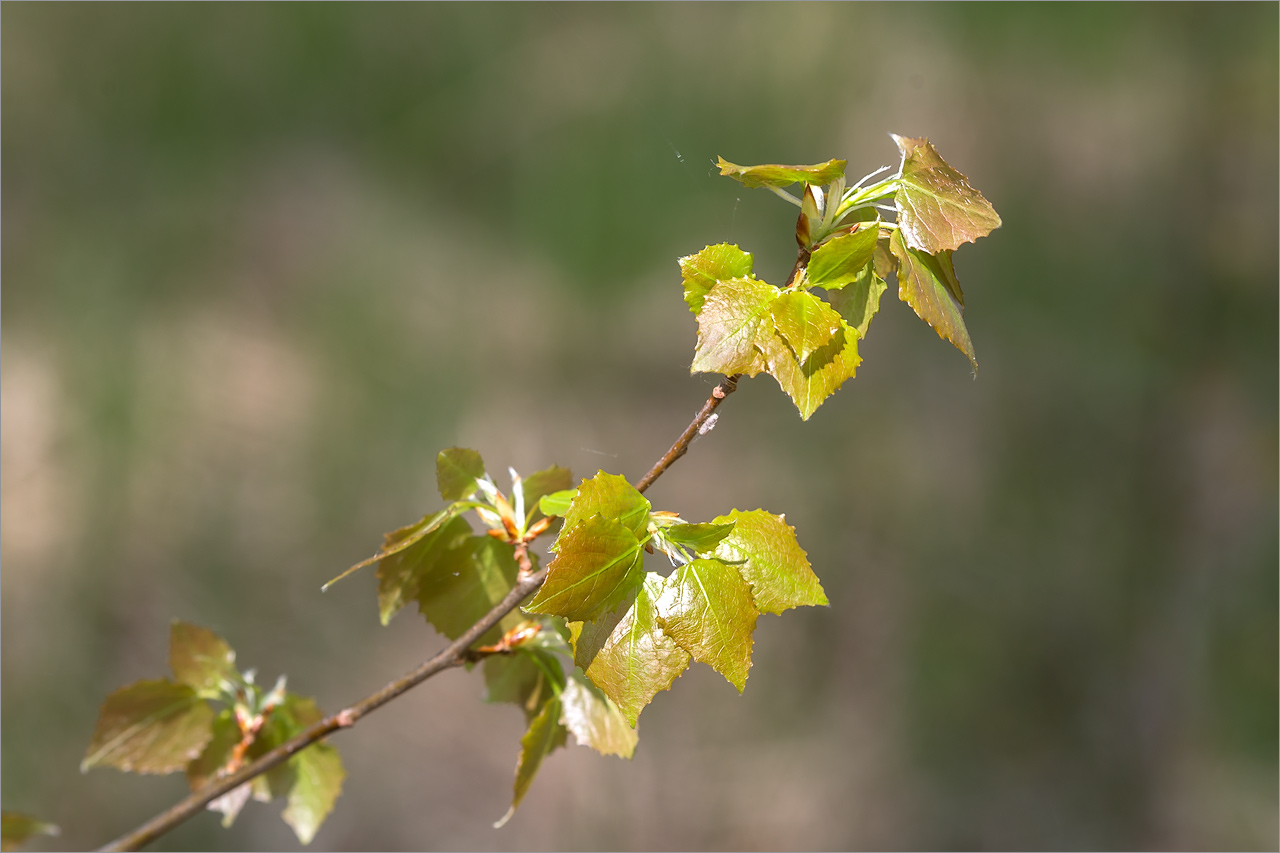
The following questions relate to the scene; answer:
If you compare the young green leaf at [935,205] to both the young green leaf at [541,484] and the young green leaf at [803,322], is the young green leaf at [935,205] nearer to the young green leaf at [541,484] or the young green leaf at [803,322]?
the young green leaf at [803,322]

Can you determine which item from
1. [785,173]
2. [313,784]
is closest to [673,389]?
[313,784]

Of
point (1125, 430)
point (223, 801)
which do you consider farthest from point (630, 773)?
point (1125, 430)

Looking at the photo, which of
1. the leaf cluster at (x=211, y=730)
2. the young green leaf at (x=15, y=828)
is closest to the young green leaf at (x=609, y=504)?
the leaf cluster at (x=211, y=730)

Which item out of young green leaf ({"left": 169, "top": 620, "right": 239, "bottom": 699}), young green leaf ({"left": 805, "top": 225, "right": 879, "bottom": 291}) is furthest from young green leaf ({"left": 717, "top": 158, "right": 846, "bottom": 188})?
young green leaf ({"left": 169, "top": 620, "right": 239, "bottom": 699})

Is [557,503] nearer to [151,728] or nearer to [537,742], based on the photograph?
[537,742]

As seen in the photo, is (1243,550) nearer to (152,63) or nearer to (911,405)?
(911,405)
